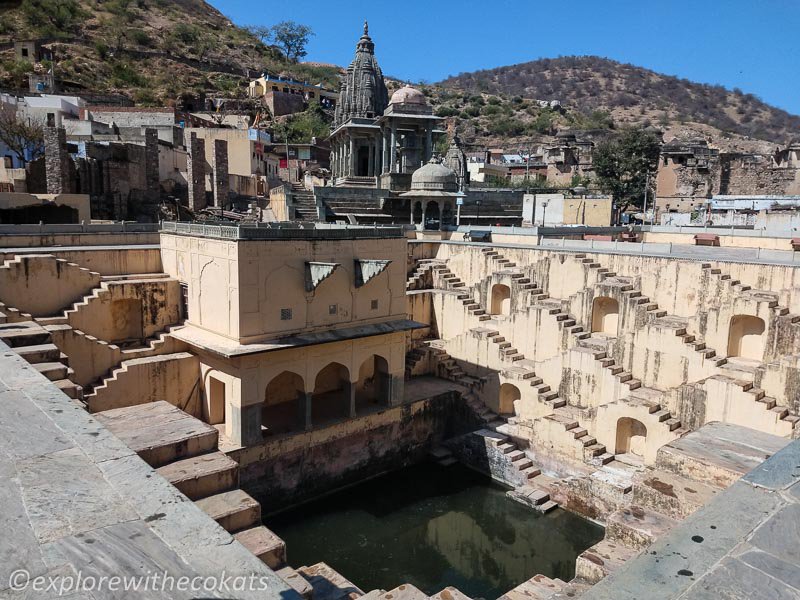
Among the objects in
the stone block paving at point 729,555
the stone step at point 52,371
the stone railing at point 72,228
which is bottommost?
the stone step at point 52,371

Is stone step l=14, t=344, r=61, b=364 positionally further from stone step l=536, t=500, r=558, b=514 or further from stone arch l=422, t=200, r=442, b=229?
stone arch l=422, t=200, r=442, b=229

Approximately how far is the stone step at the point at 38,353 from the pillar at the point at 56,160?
1795 cm

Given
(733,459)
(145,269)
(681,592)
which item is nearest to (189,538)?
(681,592)

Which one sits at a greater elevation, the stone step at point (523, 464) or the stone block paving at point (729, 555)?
the stone block paving at point (729, 555)

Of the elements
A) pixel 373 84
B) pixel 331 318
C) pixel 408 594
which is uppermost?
pixel 373 84

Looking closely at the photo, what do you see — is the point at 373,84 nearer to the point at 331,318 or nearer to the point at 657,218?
the point at 657,218

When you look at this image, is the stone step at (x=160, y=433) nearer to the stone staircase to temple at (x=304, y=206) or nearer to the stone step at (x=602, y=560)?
the stone step at (x=602, y=560)

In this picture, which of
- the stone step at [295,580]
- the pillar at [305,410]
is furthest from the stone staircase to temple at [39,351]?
the pillar at [305,410]

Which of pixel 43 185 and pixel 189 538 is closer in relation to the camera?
pixel 189 538

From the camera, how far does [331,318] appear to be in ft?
51.5

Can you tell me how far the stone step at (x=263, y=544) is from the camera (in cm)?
724

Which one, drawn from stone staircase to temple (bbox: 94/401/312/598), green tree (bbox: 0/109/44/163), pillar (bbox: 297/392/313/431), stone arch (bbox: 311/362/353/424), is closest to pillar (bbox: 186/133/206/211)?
green tree (bbox: 0/109/44/163)

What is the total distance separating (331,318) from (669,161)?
96.2ft

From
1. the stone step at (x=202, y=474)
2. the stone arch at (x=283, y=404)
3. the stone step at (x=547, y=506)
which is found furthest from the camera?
the stone arch at (x=283, y=404)
